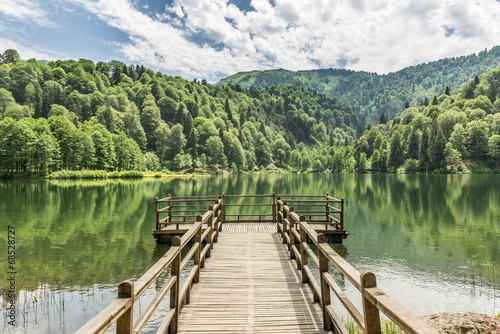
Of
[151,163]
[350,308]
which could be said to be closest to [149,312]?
[350,308]

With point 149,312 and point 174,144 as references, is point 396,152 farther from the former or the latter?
point 149,312

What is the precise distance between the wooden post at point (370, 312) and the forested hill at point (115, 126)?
72.9m

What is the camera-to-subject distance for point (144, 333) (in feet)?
24.8

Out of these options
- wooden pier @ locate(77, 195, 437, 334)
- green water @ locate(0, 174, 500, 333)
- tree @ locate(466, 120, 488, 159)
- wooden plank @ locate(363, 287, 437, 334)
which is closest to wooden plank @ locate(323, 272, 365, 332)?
wooden pier @ locate(77, 195, 437, 334)

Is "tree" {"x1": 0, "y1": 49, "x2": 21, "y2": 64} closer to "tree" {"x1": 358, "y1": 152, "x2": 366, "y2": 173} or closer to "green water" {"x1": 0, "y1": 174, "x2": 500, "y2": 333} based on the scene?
"green water" {"x1": 0, "y1": 174, "x2": 500, "y2": 333}

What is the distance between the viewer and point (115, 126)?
107 meters

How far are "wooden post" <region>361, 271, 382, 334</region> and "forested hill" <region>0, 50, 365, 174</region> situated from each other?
239ft

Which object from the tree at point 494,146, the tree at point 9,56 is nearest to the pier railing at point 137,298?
the tree at point 494,146

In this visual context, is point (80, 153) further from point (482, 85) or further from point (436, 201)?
point (482, 85)

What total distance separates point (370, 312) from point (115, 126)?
117 m

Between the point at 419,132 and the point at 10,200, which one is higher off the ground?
the point at 419,132

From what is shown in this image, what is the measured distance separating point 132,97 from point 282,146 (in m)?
79.6

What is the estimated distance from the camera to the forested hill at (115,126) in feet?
217

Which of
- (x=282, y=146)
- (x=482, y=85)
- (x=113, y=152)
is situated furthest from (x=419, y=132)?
(x=113, y=152)
